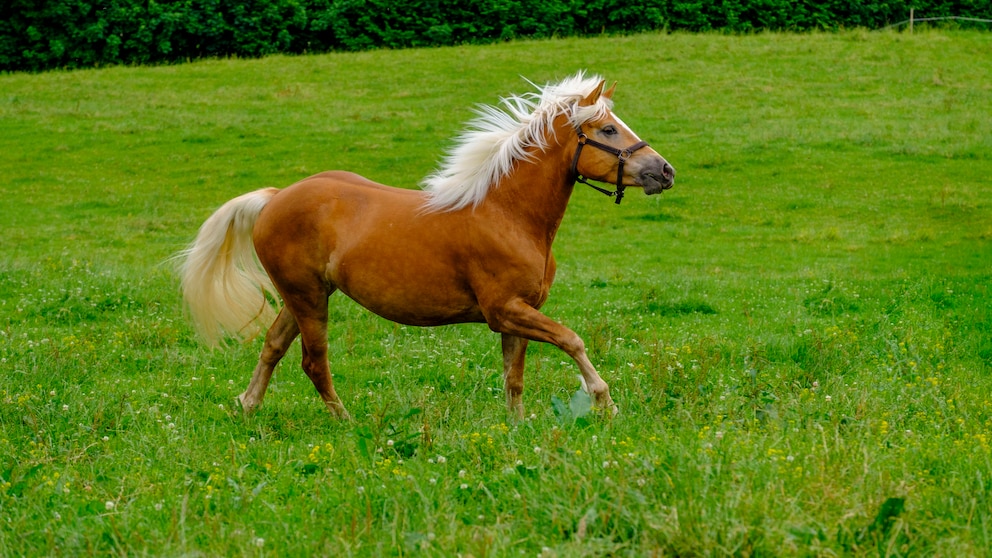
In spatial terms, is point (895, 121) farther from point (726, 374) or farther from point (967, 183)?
point (726, 374)

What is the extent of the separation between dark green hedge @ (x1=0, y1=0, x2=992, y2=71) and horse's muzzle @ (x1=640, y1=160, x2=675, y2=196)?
1340 inches

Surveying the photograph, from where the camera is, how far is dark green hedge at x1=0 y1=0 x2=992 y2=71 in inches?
1535

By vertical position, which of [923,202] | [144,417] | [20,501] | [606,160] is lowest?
[923,202]

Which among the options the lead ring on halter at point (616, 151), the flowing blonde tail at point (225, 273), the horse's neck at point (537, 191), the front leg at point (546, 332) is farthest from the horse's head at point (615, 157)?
the flowing blonde tail at point (225, 273)

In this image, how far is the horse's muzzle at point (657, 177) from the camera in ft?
23.5

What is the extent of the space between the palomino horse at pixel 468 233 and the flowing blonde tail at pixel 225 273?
379mm

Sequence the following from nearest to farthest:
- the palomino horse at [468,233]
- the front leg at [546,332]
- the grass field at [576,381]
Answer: the grass field at [576,381], the front leg at [546,332], the palomino horse at [468,233]

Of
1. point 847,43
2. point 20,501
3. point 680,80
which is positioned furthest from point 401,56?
point 20,501

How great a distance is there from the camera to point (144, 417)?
7.27 meters

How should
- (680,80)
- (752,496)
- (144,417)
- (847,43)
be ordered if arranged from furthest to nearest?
(847,43), (680,80), (144,417), (752,496)

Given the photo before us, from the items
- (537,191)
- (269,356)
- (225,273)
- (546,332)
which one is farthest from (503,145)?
(225,273)

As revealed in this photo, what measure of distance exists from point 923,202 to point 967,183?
1917mm

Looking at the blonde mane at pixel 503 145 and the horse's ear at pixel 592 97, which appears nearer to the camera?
the horse's ear at pixel 592 97

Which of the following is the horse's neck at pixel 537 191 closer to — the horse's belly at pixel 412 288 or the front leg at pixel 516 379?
the horse's belly at pixel 412 288
